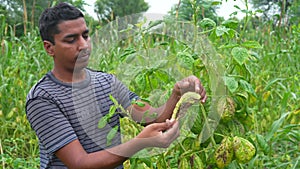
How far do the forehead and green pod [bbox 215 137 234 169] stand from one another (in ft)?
1.97

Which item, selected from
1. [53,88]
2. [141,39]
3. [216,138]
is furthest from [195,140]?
[53,88]

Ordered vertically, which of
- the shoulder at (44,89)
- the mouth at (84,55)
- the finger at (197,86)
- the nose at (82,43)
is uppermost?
the nose at (82,43)

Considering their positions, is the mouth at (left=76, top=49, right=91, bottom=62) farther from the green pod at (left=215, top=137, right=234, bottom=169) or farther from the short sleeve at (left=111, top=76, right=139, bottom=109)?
the green pod at (left=215, top=137, right=234, bottom=169)

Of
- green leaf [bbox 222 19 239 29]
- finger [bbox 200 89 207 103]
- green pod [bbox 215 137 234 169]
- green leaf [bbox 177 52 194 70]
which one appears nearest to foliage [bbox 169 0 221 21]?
green leaf [bbox 222 19 239 29]

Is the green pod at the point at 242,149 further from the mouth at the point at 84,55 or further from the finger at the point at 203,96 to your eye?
the mouth at the point at 84,55

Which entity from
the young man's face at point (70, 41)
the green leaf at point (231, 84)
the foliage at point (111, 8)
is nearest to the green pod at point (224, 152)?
Result: the green leaf at point (231, 84)

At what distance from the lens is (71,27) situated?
1.71 meters

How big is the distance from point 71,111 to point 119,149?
12.2 inches

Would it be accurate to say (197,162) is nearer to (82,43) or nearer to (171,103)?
(171,103)

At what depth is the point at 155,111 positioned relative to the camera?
164cm

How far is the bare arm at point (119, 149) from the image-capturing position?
1.41m

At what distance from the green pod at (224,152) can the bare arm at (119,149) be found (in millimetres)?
346

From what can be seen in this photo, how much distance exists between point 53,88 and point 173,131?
0.54 m

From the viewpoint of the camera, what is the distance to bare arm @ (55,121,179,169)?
1405 mm
